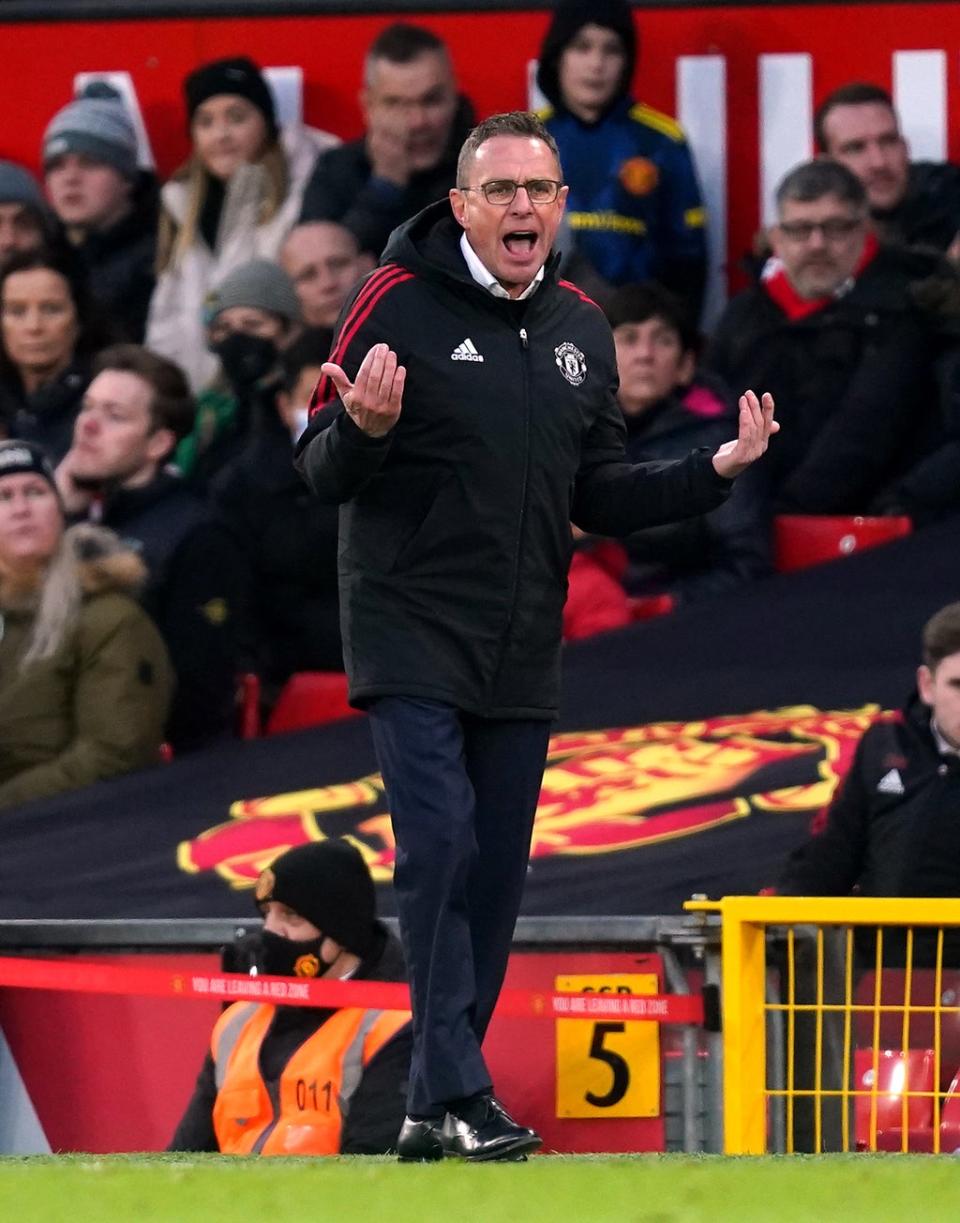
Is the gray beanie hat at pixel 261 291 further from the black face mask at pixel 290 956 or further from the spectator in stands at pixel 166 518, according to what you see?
the black face mask at pixel 290 956

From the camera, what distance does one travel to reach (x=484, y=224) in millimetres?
4945

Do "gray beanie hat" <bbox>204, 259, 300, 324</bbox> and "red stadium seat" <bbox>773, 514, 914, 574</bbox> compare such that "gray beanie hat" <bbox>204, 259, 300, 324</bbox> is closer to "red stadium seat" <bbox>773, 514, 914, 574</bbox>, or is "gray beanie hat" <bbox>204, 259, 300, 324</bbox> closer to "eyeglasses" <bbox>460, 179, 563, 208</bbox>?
"red stadium seat" <bbox>773, 514, 914, 574</bbox>

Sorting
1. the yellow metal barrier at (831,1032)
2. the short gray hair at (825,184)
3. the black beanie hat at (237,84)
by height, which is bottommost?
the yellow metal barrier at (831,1032)

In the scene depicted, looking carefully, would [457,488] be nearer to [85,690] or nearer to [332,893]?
[332,893]

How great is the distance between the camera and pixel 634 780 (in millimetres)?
7906

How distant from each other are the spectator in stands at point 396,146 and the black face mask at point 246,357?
0.70 m

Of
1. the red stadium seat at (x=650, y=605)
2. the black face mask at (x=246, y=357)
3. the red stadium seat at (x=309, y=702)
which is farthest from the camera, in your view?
the black face mask at (x=246, y=357)

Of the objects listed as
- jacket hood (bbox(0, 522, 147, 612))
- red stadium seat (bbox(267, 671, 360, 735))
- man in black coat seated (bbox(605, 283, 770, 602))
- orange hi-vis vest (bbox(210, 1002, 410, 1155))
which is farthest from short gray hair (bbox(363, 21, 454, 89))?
orange hi-vis vest (bbox(210, 1002, 410, 1155))

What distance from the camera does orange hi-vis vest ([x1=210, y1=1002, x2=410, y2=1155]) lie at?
612 cm

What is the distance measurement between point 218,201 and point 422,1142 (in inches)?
256

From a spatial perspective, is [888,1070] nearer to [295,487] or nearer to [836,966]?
[836,966]

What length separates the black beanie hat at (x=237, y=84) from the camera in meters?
10.6

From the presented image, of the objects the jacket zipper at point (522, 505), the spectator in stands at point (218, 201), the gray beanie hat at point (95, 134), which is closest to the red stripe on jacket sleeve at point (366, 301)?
the jacket zipper at point (522, 505)

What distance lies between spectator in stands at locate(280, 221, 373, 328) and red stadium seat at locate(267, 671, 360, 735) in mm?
1562
